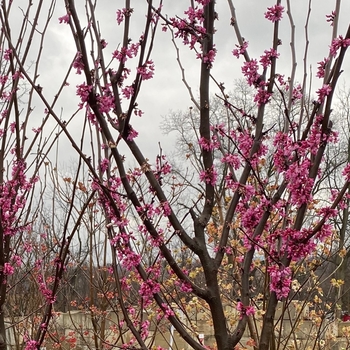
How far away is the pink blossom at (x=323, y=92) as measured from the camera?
1932 millimetres

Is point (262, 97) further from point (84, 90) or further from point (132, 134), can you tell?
point (84, 90)

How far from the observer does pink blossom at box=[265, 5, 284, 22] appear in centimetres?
228

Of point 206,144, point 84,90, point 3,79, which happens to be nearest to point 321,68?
point 206,144

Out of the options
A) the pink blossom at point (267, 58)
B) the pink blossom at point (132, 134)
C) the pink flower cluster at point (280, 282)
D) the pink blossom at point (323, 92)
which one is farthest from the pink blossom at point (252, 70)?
the pink flower cluster at point (280, 282)

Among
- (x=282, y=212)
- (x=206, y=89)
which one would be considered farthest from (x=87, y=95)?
(x=282, y=212)

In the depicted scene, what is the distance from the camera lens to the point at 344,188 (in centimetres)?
176

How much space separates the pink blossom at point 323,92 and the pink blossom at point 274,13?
54 centimetres

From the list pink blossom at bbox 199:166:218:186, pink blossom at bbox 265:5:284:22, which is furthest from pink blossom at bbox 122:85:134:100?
pink blossom at bbox 265:5:284:22

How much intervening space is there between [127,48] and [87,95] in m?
0.37

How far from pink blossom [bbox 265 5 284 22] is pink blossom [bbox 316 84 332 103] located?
54 centimetres

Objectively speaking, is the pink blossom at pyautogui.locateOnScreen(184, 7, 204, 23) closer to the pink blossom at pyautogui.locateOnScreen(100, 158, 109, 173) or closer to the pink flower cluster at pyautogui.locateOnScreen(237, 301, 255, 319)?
the pink blossom at pyautogui.locateOnScreen(100, 158, 109, 173)

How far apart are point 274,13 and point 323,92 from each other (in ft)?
1.88

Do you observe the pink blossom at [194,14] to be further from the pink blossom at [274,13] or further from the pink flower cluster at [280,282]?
the pink flower cluster at [280,282]

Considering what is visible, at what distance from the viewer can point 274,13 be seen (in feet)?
7.49
